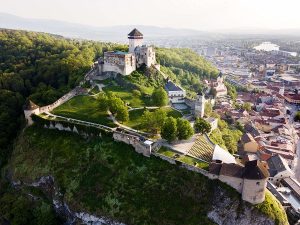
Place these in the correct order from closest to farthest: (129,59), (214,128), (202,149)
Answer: (202,149) < (214,128) < (129,59)

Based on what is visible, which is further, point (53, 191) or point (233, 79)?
point (233, 79)

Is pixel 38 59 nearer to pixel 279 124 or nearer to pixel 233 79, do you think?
pixel 279 124

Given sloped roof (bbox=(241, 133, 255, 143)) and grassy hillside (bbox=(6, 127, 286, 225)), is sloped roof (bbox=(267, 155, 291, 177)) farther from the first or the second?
grassy hillside (bbox=(6, 127, 286, 225))

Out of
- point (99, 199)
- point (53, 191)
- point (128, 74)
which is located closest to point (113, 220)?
point (99, 199)

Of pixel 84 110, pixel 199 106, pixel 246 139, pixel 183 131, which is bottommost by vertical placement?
pixel 246 139

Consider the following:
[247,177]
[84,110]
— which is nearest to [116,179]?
[247,177]

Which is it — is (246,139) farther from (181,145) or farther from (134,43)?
(134,43)
